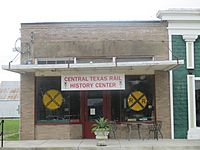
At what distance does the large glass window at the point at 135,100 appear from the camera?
18594 millimetres

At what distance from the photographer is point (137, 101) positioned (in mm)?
18625

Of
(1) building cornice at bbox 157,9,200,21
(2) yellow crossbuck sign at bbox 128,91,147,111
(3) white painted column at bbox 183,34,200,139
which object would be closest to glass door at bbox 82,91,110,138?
(2) yellow crossbuck sign at bbox 128,91,147,111

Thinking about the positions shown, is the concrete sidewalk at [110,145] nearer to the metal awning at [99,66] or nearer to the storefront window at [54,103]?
the storefront window at [54,103]

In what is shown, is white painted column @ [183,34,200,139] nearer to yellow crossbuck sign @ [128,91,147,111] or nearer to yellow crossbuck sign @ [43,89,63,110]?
yellow crossbuck sign @ [128,91,147,111]

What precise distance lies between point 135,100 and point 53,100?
A: 3.80m

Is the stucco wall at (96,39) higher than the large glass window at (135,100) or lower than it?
higher

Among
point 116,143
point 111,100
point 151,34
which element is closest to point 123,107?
point 111,100

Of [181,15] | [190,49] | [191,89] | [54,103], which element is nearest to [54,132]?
[54,103]

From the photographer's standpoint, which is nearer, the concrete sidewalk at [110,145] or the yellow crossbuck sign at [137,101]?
the concrete sidewalk at [110,145]

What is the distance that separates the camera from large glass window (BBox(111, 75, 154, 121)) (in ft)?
61.0

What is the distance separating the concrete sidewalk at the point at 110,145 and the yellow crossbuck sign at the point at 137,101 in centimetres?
172

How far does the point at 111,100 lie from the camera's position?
18703mm

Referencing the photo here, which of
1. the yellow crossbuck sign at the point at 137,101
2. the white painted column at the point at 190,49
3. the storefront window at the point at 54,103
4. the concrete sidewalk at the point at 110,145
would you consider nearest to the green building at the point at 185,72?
the white painted column at the point at 190,49

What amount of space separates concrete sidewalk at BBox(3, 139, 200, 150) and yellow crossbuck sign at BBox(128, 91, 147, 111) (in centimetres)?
172
